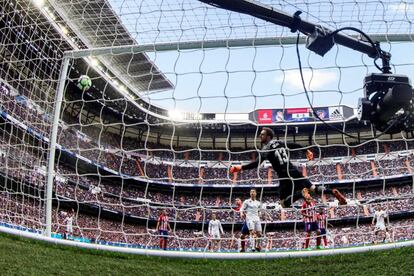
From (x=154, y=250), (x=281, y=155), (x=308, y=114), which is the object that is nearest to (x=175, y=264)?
(x=154, y=250)

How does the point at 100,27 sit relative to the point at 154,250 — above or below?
above

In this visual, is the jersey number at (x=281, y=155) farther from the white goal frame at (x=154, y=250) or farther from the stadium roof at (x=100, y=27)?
the stadium roof at (x=100, y=27)

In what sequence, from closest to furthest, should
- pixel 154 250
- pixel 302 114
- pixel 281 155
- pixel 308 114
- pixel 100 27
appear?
pixel 154 250 → pixel 281 155 → pixel 100 27 → pixel 302 114 → pixel 308 114

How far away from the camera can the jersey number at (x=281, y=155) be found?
4.86 meters

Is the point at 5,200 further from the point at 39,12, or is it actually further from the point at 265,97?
the point at 265,97

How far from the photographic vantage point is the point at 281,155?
16.1 feet

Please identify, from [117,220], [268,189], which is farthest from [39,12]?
[268,189]

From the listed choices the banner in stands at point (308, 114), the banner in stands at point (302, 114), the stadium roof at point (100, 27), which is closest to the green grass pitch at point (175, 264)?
the banner in stands at point (308, 114)

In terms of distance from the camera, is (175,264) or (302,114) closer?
(175,264)

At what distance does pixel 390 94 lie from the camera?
334 cm

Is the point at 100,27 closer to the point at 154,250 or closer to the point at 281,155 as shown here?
the point at 281,155

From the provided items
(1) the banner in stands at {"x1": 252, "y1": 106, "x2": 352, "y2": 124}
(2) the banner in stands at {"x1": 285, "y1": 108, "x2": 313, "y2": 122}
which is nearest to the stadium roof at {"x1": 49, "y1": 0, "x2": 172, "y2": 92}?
(1) the banner in stands at {"x1": 252, "y1": 106, "x2": 352, "y2": 124}

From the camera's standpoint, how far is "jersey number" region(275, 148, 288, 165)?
4.86 meters

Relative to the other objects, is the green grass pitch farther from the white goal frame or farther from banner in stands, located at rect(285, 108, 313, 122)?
banner in stands, located at rect(285, 108, 313, 122)
